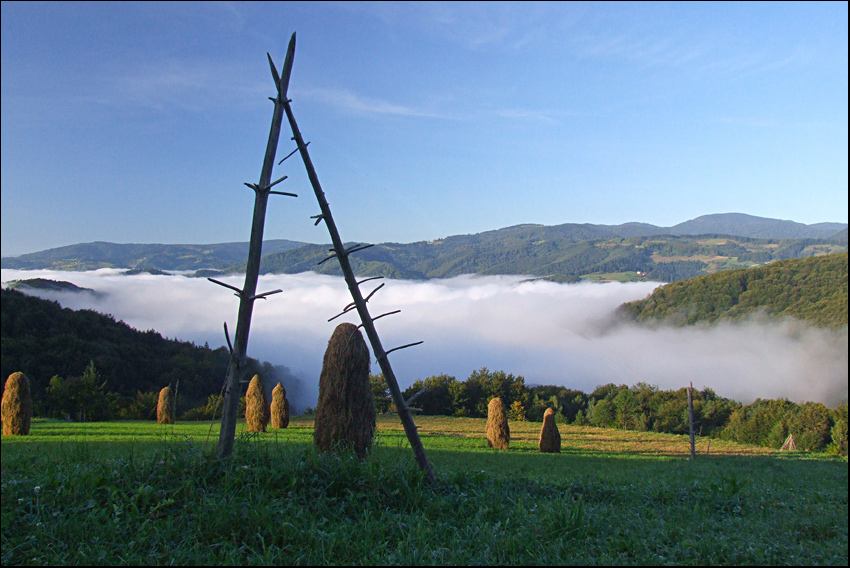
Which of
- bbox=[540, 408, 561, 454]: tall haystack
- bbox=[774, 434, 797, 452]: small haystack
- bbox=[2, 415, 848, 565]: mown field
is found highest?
bbox=[2, 415, 848, 565]: mown field

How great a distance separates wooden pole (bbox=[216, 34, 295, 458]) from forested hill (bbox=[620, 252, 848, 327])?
39216mm

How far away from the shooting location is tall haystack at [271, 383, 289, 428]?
17906 millimetres

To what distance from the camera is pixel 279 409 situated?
17.9 meters

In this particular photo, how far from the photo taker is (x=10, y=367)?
26.0 metres

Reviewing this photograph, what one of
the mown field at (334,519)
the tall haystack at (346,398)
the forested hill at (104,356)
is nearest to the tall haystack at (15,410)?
the forested hill at (104,356)

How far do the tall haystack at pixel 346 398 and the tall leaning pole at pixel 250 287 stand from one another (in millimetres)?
A: 2802

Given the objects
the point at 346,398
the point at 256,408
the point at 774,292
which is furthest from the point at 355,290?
the point at 774,292

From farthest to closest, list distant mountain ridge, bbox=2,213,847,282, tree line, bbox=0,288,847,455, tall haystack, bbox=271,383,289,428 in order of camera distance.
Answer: distant mountain ridge, bbox=2,213,847,282, tall haystack, bbox=271,383,289,428, tree line, bbox=0,288,847,455

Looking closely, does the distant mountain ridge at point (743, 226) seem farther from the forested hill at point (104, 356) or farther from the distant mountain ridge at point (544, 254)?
the forested hill at point (104, 356)

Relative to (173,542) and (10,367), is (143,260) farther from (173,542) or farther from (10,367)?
(173,542)

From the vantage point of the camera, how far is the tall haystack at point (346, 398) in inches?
273

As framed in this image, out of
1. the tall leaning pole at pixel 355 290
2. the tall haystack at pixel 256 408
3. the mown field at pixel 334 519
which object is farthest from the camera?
the tall haystack at pixel 256 408

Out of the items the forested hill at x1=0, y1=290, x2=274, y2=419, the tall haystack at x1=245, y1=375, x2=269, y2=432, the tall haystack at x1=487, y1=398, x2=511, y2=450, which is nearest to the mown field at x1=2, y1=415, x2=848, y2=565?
the tall haystack at x1=487, y1=398, x2=511, y2=450

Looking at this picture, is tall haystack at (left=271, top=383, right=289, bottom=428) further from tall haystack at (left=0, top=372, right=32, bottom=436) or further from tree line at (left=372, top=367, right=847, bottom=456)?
tall haystack at (left=0, top=372, right=32, bottom=436)
